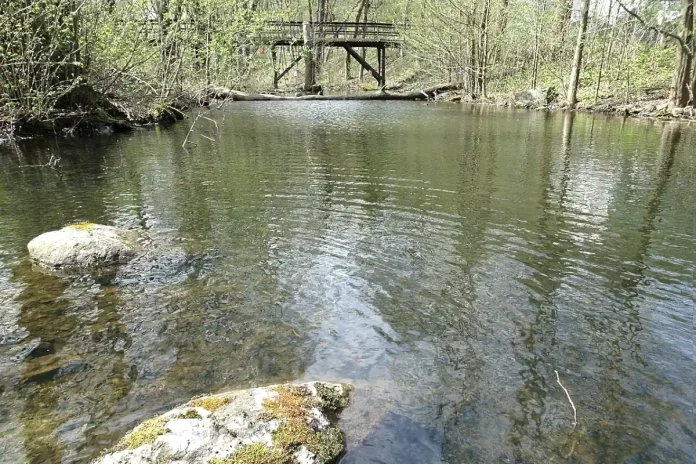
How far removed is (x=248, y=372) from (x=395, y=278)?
2.67 metres

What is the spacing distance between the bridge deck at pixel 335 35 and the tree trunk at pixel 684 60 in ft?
85.7

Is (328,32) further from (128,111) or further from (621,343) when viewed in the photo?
(621,343)

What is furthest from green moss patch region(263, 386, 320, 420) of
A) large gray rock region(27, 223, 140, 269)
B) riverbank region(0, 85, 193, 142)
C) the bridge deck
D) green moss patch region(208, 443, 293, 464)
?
the bridge deck

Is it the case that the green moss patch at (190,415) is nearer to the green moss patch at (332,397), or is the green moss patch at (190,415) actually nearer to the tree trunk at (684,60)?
the green moss patch at (332,397)

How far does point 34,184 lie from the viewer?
11.7 meters

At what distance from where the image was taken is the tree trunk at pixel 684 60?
22.7 meters

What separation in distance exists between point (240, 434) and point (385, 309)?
2874 millimetres

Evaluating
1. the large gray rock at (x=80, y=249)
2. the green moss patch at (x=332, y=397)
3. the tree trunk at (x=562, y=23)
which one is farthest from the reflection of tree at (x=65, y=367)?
Answer: the tree trunk at (x=562, y=23)

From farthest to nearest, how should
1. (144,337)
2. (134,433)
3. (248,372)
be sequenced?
1. (144,337)
2. (248,372)
3. (134,433)

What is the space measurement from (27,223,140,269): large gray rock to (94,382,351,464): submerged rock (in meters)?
4.24

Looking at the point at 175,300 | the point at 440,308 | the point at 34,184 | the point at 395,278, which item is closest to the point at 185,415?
the point at 175,300

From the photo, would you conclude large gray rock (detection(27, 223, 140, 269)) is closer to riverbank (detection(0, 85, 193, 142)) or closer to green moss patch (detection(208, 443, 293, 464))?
green moss patch (detection(208, 443, 293, 464))

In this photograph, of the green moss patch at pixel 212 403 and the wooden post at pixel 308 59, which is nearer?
the green moss patch at pixel 212 403

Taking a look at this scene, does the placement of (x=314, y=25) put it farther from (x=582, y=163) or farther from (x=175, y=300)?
(x=175, y=300)
